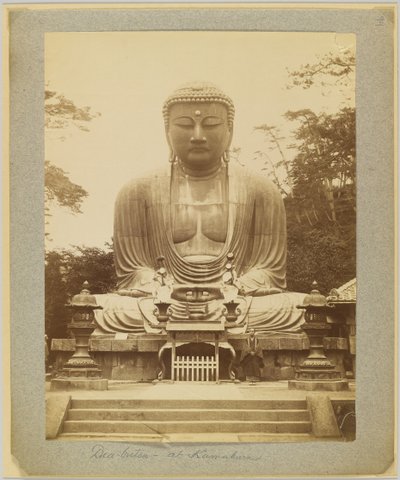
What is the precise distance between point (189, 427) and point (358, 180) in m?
2.69

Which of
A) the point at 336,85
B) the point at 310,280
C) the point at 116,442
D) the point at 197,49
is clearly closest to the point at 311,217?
the point at 310,280

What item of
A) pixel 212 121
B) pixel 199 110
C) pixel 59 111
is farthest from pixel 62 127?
pixel 212 121

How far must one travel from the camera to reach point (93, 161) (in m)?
9.75

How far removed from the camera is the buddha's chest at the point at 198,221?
1045 cm

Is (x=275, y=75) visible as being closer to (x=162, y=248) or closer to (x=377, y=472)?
(x=162, y=248)

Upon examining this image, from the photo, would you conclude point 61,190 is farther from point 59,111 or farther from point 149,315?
point 149,315

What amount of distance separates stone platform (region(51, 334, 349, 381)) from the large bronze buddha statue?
134 millimetres

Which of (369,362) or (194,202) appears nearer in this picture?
(369,362)

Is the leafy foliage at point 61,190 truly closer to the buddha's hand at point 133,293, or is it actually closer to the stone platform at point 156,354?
the buddha's hand at point 133,293

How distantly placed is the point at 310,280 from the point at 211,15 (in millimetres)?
2619

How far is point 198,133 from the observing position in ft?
34.2

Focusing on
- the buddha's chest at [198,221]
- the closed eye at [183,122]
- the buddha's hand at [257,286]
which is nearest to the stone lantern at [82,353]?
the buddha's chest at [198,221]

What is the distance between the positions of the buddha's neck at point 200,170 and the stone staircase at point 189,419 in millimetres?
2464

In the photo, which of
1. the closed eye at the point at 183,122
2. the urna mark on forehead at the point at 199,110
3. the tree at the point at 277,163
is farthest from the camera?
the closed eye at the point at 183,122
